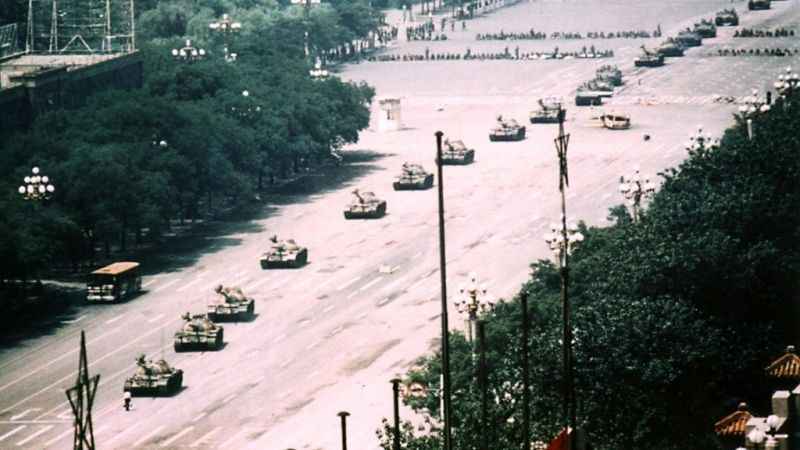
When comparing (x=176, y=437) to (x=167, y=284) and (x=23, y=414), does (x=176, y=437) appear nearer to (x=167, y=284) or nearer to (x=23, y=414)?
(x=23, y=414)

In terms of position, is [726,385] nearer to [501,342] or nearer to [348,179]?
[501,342]

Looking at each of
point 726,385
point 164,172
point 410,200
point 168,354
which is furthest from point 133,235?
point 726,385

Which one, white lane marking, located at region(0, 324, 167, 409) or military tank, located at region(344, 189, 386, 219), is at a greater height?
military tank, located at region(344, 189, 386, 219)

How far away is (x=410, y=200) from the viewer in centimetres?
17988

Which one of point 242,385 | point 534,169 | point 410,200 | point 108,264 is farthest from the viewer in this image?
point 534,169

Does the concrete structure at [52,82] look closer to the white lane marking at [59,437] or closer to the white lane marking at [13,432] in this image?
the white lane marking at [13,432]

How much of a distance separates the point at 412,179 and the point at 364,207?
41.0 feet

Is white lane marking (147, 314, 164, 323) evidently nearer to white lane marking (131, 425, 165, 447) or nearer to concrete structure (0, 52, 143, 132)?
white lane marking (131, 425, 165, 447)

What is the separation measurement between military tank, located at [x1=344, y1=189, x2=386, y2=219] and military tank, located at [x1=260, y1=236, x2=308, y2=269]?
16430 mm

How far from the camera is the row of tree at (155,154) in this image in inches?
5906

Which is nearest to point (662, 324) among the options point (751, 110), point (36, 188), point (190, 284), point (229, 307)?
point (229, 307)

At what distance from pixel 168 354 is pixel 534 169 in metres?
65.2

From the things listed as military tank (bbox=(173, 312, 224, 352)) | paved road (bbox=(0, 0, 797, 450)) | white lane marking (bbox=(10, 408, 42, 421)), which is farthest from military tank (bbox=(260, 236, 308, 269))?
white lane marking (bbox=(10, 408, 42, 421))

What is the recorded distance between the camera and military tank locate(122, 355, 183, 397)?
12250cm
